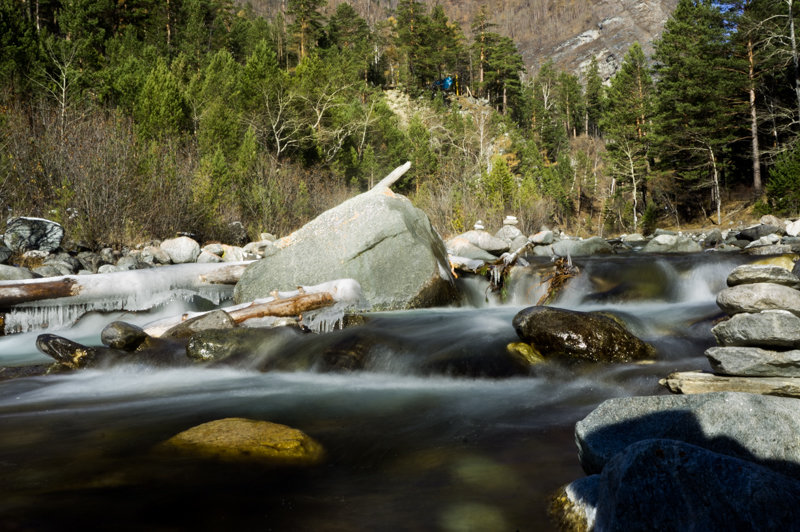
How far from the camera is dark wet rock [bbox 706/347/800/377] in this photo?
3215 millimetres

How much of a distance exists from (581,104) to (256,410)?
66113mm

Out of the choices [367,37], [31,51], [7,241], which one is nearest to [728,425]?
[7,241]

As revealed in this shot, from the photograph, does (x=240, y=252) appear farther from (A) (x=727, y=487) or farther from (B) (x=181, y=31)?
(B) (x=181, y=31)

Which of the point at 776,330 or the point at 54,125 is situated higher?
the point at 54,125

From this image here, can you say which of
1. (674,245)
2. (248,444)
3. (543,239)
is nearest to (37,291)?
(248,444)

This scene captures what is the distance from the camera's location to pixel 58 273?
8.91 meters

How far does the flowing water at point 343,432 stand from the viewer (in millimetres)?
2207

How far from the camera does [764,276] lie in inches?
191

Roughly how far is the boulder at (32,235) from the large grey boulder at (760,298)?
10792 millimetres

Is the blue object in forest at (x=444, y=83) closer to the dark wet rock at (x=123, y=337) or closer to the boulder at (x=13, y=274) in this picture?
the boulder at (x=13, y=274)

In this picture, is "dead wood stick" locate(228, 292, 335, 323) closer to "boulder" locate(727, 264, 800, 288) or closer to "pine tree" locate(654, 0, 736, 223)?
"boulder" locate(727, 264, 800, 288)

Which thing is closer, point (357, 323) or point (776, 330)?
point (776, 330)

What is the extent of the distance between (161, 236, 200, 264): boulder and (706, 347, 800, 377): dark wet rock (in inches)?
407

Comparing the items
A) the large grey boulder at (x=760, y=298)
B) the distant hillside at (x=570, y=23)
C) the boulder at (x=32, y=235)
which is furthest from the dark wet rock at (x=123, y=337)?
the distant hillside at (x=570, y=23)
